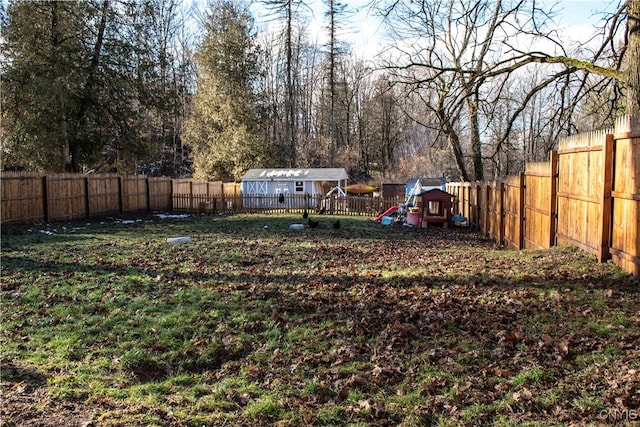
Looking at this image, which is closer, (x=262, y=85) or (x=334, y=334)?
(x=334, y=334)

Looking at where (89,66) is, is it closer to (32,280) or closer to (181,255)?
(181,255)

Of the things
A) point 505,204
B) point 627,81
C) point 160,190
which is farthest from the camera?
point 160,190

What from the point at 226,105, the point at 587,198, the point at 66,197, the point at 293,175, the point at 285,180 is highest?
the point at 226,105

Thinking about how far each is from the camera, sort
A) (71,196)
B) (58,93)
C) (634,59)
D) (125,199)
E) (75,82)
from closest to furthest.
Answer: (634,59) < (71,196) < (58,93) < (75,82) < (125,199)

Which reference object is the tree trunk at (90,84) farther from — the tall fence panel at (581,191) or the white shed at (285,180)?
the tall fence panel at (581,191)

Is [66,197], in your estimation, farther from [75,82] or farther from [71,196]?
[75,82]

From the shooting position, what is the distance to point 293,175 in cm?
3606

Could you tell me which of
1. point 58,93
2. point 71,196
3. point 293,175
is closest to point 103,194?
point 71,196

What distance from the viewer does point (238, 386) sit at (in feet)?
13.9

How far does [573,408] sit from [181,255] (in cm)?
864

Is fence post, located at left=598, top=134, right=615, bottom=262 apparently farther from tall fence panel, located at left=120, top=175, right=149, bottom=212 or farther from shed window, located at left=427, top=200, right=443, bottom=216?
tall fence panel, located at left=120, top=175, right=149, bottom=212

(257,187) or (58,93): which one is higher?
(58,93)

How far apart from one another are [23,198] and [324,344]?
1570cm

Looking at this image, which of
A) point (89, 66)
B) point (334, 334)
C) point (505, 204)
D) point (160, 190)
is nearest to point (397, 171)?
point (160, 190)
